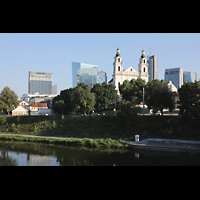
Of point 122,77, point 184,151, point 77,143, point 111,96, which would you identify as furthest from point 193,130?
point 122,77

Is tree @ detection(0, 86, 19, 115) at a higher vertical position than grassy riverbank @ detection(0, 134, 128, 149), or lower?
higher

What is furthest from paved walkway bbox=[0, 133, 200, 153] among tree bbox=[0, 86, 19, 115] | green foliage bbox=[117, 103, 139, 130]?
tree bbox=[0, 86, 19, 115]

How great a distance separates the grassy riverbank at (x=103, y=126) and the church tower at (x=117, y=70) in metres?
41.7

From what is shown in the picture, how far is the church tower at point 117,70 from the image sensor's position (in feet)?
251

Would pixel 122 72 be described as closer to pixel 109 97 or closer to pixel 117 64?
pixel 117 64

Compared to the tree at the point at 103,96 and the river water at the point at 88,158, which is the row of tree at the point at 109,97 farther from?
the river water at the point at 88,158

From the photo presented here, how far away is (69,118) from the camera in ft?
122

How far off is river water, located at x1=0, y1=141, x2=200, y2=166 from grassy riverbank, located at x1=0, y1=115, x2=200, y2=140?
6833 mm

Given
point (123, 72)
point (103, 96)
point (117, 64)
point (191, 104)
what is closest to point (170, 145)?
point (191, 104)

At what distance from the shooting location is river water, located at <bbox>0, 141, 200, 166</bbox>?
17.9 meters

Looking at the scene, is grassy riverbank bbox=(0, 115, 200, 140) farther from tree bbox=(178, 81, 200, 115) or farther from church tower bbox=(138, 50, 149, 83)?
church tower bbox=(138, 50, 149, 83)

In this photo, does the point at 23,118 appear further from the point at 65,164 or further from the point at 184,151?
the point at 184,151

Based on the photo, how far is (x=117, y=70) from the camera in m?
77.2

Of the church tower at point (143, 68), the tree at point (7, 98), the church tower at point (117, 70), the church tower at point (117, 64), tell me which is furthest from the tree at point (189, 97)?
the church tower at point (143, 68)
